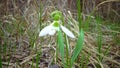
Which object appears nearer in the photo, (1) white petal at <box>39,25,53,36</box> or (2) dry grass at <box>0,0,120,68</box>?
(1) white petal at <box>39,25,53,36</box>

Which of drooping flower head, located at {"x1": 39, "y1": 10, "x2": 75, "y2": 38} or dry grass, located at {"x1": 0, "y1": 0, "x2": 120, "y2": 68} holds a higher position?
drooping flower head, located at {"x1": 39, "y1": 10, "x2": 75, "y2": 38}

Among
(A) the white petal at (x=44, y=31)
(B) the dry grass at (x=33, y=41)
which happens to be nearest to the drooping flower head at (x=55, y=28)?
(A) the white petal at (x=44, y=31)

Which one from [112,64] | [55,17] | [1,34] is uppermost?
[55,17]

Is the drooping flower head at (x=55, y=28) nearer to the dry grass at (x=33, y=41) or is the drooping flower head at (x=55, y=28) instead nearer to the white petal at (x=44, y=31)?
the white petal at (x=44, y=31)

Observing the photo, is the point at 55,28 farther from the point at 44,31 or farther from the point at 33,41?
the point at 33,41

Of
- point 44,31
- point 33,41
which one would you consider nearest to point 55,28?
point 44,31

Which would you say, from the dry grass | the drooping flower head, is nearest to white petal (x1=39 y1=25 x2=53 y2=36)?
the drooping flower head

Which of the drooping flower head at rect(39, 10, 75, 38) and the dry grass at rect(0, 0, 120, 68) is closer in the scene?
the drooping flower head at rect(39, 10, 75, 38)

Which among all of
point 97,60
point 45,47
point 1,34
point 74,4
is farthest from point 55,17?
point 74,4

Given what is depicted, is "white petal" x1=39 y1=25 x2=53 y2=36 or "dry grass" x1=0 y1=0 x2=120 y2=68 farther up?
"white petal" x1=39 y1=25 x2=53 y2=36

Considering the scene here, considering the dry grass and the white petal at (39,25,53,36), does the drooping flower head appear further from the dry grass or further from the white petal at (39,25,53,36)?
the dry grass

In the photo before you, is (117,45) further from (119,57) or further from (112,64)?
(112,64)
